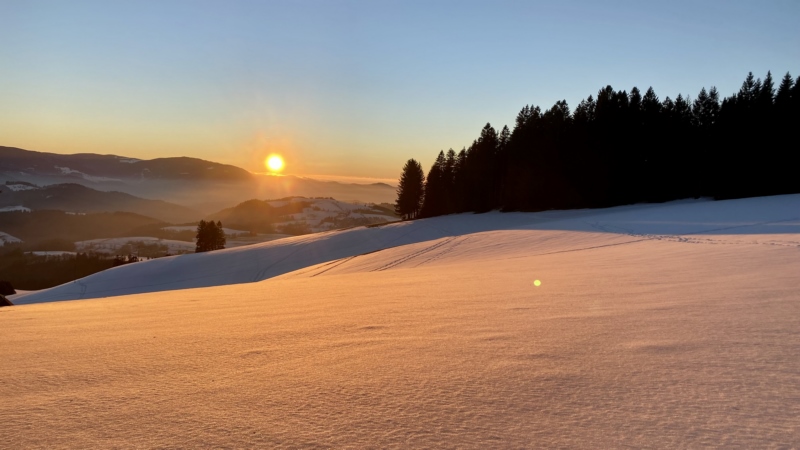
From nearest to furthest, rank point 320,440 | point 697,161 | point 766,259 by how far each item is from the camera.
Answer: point 320,440
point 766,259
point 697,161

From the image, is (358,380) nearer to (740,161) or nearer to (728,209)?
(728,209)

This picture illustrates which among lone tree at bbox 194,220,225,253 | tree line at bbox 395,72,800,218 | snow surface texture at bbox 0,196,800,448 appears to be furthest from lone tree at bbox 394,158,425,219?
snow surface texture at bbox 0,196,800,448

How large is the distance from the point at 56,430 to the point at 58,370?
1.57 meters

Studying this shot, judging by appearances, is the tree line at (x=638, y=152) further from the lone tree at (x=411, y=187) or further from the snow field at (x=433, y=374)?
the snow field at (x=433, y=374)

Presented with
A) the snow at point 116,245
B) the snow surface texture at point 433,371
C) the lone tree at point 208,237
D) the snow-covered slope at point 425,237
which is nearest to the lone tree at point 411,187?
the snow-covered slope at point 425,237

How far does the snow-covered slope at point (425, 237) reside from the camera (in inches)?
774

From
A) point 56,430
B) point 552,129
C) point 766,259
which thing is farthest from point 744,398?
point 552,129

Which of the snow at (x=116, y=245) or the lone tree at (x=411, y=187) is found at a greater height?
the lone tree at (x=411, y=187)

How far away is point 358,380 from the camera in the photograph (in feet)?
10.7

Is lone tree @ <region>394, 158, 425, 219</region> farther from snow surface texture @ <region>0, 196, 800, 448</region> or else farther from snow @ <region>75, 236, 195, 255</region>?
snow @ <region>75, 236, 195, 255</region>

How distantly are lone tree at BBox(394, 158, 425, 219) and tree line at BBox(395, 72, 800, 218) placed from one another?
9007mm

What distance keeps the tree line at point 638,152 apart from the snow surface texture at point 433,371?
4282 cm

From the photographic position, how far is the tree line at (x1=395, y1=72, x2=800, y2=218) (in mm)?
39906

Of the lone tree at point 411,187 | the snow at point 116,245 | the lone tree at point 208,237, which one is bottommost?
the snow at point 116,245
